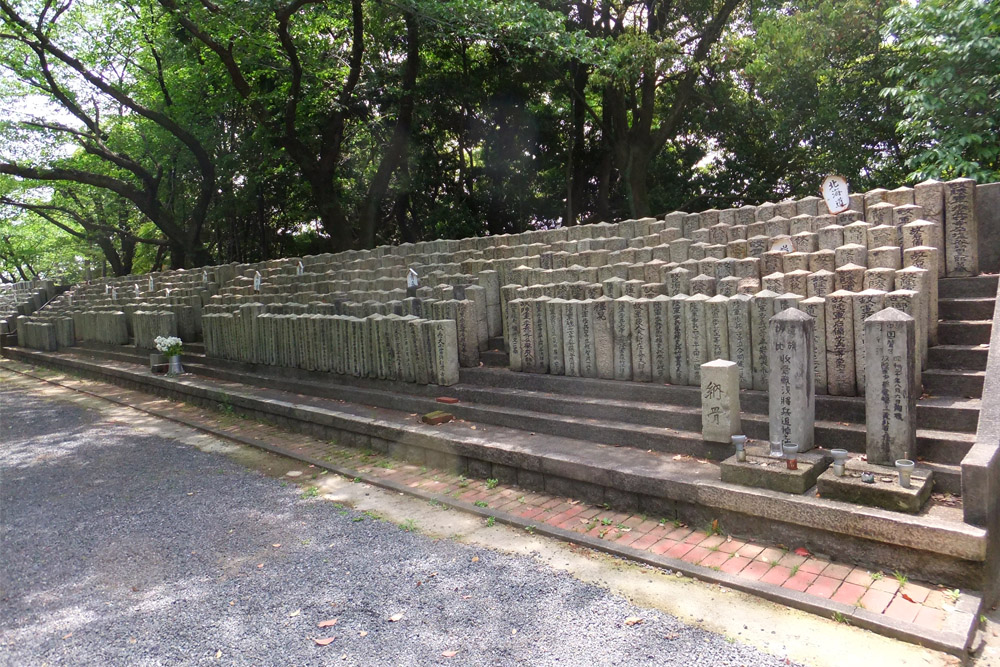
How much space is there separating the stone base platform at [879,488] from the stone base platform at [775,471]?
11 cm

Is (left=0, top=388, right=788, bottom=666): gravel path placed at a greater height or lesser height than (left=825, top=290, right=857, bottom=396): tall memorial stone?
lesser

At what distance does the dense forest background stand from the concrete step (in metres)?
3.52

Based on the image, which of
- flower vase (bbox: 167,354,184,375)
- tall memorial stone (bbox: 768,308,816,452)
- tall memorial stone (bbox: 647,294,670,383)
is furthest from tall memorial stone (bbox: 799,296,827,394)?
flower vase (bbox: 167,354,184,375)

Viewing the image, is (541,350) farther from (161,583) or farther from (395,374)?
(161,583)

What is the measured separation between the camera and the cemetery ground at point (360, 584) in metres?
3.22

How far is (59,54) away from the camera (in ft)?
52.2

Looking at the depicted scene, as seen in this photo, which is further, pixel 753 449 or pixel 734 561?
pixel 753 449

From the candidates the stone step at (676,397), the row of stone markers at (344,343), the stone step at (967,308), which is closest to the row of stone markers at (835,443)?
the stone step at (676,397)

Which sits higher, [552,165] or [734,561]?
[552,165]

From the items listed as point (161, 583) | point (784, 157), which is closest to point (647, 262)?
point (161, 583)

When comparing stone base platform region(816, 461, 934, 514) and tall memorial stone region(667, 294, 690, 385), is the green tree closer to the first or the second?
tall memorial stone region(667, 294, 690, 385)

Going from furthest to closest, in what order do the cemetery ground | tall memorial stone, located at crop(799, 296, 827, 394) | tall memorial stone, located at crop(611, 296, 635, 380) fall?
tall memorial stone, located at crop(611, 296, 635, 380)
tall memorial stone, located at crop(799, 296, 827, 394)
the cemetery ground

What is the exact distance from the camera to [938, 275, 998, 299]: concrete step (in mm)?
5477

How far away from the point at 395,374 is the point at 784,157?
39.0 ft
